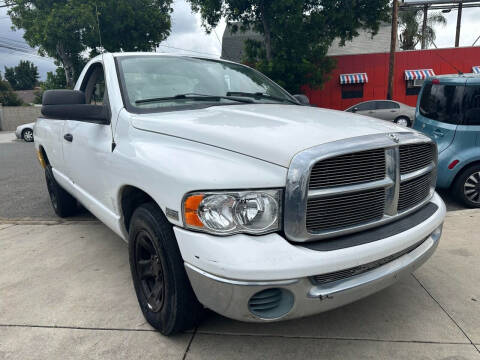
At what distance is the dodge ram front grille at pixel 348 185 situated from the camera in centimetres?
180

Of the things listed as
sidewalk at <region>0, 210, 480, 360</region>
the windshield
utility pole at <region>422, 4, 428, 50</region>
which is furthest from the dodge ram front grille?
utility pole at <region>422, 4, 428, 50</region>

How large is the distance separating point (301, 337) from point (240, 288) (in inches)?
32.0

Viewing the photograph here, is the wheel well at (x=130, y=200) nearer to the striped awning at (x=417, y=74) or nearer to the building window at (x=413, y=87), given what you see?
the striped awning at (x=417, y=74)

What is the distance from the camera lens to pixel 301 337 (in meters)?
2.32

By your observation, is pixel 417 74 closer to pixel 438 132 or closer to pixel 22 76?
pixel 438 132

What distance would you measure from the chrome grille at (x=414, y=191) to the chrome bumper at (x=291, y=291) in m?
0.45

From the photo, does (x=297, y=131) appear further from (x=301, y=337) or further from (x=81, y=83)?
(x=81, y=83)

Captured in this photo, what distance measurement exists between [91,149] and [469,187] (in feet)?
16.0

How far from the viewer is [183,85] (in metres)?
3.05

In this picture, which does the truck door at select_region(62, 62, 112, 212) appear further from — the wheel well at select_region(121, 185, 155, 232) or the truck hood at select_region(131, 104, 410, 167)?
the truck hood at select_region(131, 104, 410, 167)

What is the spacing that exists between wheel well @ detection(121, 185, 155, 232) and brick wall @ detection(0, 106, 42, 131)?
96.5 feet

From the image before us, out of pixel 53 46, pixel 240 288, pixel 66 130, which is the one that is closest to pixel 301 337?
pixel 240 288

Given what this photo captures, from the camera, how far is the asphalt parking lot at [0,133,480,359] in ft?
7.27

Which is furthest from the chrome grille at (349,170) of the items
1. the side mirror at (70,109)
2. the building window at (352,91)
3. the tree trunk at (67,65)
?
the tree trunk at (67,65)
